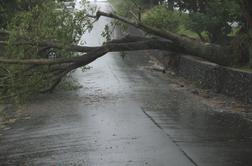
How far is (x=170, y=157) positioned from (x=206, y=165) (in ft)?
2.50

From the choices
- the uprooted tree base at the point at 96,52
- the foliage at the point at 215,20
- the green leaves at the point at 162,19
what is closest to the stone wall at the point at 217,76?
the uprooted tree base at the point at 96,52

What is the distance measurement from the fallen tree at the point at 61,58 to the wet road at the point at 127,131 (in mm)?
798

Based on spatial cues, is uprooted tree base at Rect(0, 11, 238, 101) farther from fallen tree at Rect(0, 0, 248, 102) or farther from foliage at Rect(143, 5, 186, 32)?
foliage at Rect(143, 5, 186, 32)

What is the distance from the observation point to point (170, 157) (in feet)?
30.7

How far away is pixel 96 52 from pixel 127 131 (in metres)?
5.97

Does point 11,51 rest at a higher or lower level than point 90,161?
higher

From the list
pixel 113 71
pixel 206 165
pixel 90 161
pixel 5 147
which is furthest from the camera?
pixel 113 71

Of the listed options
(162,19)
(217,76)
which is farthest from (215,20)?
(217,76)

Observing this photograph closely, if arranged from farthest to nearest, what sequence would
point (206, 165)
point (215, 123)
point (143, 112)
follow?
point (143, 112) → point (215, 123) → point (206, 165)

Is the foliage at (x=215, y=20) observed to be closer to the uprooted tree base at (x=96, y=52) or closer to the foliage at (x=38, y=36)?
the uprooted tree base at (x=96, y=52)

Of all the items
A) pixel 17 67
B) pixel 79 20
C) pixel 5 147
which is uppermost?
pixel 79 20

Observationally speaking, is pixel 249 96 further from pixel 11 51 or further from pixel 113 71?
pixel 113 71

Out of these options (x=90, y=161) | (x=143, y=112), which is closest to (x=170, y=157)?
(x=90, y=161)

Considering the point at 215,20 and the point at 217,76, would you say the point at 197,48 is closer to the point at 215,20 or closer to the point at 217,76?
the point at 217,76
